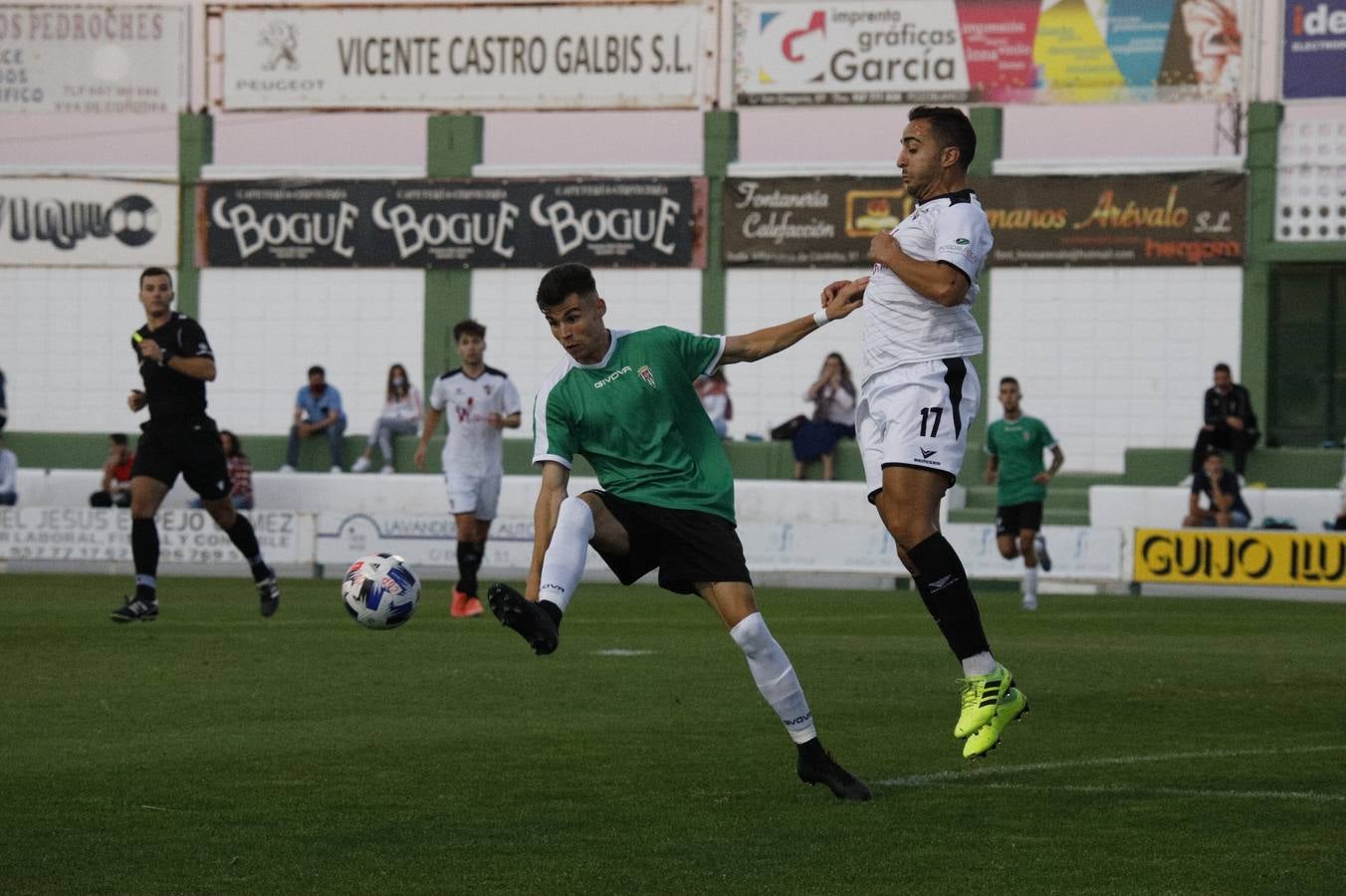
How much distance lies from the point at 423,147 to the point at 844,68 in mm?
7456

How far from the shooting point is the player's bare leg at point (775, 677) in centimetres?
769

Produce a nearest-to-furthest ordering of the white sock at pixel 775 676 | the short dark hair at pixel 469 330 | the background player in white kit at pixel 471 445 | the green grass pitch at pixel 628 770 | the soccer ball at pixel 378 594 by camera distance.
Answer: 1. the green grass pitch at pixel 628 770
2. the white sock at pixel 775 676
3. the soccer ball at pixel 378 594
4. the short dark hair at pixel 469 330
5. the background player in white kit at pixel 471 445

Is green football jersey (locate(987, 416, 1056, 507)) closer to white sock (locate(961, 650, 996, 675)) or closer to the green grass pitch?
the green grass pitch

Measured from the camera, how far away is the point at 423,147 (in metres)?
36.2

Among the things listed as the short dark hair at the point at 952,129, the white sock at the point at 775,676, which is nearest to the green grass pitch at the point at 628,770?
the white sock at the point at 775,676

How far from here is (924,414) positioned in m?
8.03

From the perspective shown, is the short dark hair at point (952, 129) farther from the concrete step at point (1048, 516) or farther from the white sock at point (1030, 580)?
the concrete step at point (1048, 516)

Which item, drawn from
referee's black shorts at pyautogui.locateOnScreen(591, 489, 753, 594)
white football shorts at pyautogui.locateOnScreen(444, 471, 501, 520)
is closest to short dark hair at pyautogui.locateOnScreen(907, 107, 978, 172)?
referee's black shorts at pyautogui.locateOnScreen(591, 489, 753, 594)

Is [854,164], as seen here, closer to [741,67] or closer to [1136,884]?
[741,67]

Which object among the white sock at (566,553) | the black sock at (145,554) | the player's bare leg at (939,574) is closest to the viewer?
the white sock at (566,553)

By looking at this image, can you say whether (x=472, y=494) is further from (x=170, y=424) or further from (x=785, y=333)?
(x=785, y=333)

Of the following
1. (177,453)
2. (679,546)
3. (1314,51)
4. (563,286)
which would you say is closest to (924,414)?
(679,546)

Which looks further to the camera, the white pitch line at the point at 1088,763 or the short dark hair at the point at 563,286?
the white pitch line at the point at 1088,763

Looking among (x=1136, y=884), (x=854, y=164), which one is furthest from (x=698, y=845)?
(x=854, y=164)
